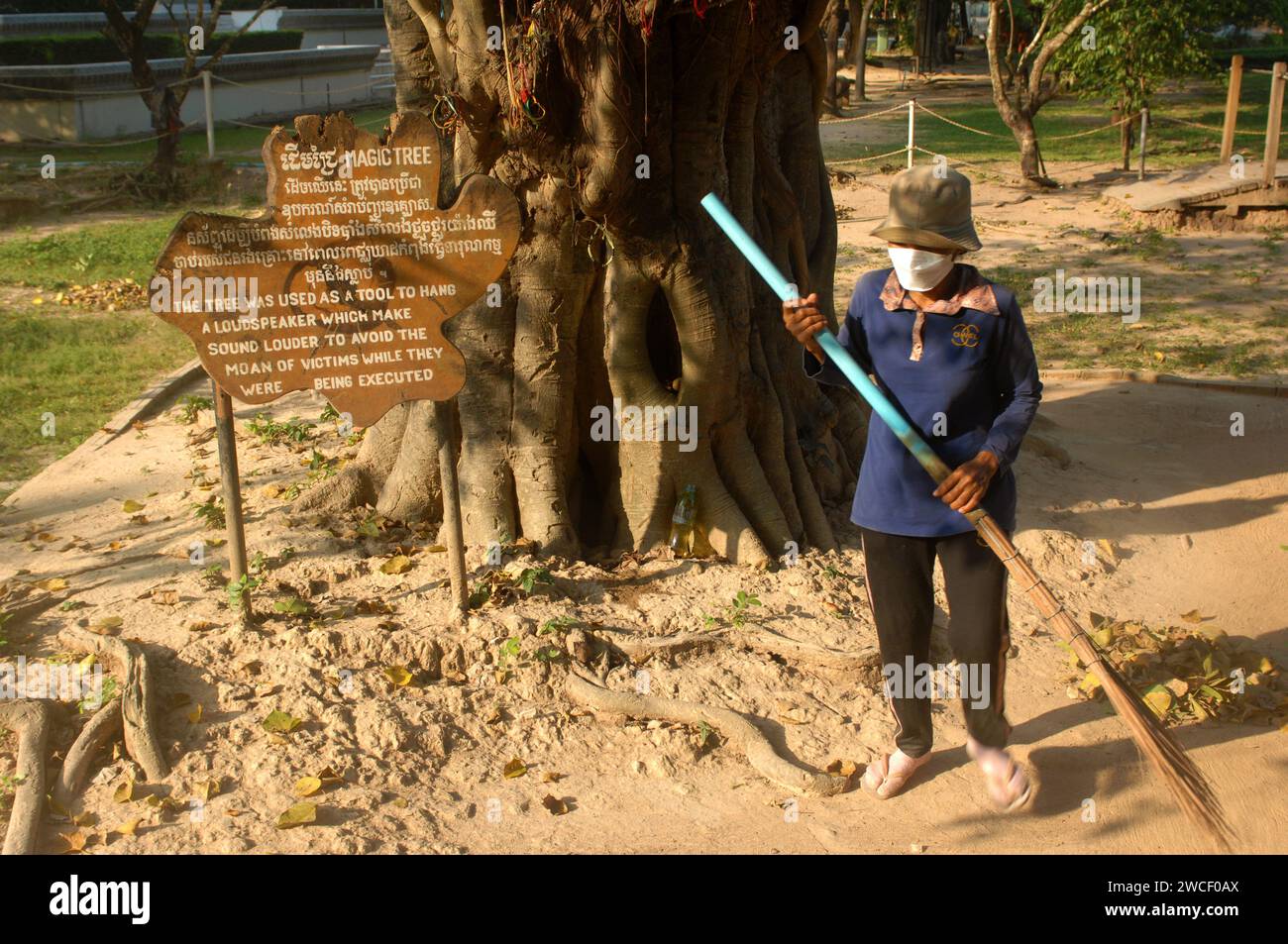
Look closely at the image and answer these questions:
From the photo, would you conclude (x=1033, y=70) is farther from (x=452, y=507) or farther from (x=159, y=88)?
(x=452, y=507)

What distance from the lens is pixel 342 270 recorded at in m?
4.62

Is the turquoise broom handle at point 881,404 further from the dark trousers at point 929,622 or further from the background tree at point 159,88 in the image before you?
the background tree at point 159,88

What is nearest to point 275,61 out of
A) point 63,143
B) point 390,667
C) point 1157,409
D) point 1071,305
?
point 63,143

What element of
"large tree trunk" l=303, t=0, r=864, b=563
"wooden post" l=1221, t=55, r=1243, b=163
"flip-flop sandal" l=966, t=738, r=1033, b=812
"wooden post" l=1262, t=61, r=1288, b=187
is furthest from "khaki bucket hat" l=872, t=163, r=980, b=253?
"wooden post" l=1221, t=55, r=1243, b=163

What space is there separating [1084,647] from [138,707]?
10.4ft

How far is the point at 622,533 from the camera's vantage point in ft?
19.3

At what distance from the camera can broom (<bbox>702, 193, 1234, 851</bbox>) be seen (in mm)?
3656

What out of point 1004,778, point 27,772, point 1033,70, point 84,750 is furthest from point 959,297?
point 1033,70

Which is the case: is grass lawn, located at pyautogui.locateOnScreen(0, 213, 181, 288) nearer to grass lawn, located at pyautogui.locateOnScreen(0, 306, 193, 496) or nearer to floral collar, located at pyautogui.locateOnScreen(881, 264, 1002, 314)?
grass lawn, located at pyautogui.locateOnScreen(0, 306, 193, 496)

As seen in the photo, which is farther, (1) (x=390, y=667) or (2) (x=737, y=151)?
(2) (x=737, y=151)

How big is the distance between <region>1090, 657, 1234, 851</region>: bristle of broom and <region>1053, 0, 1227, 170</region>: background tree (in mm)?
14999

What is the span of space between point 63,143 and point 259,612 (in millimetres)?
16593

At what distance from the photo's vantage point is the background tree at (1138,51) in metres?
16.7

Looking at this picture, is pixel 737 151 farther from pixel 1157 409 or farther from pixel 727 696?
pixel 1157 409
